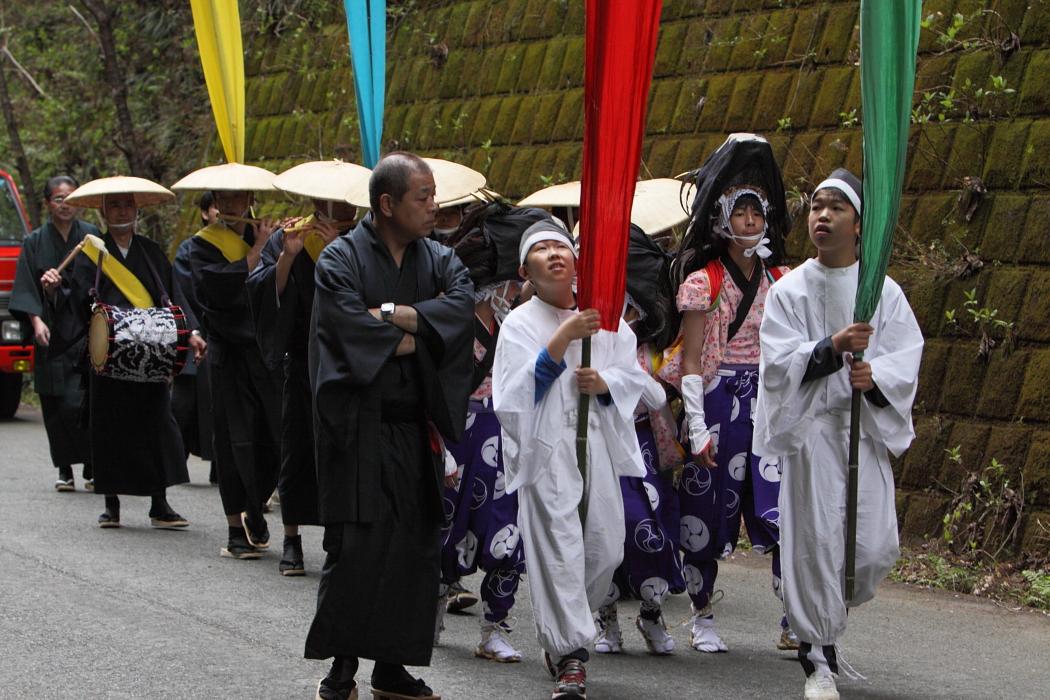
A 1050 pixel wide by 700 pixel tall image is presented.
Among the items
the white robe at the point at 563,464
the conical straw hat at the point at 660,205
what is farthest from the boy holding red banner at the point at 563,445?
the conical straw hat at the point at 660,205

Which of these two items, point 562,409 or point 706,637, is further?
point 706,637

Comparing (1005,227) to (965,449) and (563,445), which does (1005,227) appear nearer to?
(965,449)

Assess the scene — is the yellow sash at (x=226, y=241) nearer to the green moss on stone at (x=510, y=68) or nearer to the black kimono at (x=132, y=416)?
the black kimono at (x=132, y=416)

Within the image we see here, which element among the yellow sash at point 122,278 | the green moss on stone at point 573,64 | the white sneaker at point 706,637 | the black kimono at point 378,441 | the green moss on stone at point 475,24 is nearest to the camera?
the black kimono at point 378,441

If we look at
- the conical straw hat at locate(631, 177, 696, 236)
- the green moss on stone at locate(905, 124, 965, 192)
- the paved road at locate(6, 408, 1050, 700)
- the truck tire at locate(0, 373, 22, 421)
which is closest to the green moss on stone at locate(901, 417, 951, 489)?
the paved road at locate(6, 408, 1050, 700)

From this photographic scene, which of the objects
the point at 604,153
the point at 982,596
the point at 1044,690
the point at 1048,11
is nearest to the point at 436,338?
the point at 604,153

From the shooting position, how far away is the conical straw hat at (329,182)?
682 centimetres

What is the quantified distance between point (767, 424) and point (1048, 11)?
4.08 metres

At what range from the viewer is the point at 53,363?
11078 millimetres

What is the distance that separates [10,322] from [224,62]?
805 cm

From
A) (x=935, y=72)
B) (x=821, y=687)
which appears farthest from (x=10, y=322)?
(x=821, y=687)

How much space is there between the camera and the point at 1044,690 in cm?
585

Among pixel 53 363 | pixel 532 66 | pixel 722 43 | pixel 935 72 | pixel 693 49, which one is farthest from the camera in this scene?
pixel 532 66

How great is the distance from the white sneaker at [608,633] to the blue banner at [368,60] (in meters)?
2.40
